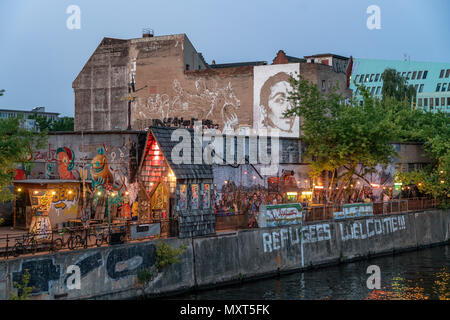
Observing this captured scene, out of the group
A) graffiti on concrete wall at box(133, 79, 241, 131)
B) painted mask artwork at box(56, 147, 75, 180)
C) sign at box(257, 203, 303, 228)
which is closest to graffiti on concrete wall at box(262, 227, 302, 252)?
sign at box(257, 203, 303, 228)

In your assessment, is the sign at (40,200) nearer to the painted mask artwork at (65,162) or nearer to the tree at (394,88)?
the painted mask artwork at (65,162)

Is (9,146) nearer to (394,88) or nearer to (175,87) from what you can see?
(175,87)

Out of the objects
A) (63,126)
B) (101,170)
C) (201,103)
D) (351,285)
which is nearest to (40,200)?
(101,170)

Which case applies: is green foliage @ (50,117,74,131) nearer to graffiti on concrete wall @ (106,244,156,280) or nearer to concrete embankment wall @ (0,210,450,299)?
concrete embankment wall @ (0,210,450,299)

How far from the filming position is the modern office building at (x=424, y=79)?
4751 inches

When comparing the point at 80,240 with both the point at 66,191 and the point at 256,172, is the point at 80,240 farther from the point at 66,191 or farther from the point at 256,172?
the point at 256,172

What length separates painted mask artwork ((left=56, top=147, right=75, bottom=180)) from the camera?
113ft

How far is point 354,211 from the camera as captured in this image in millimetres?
38812

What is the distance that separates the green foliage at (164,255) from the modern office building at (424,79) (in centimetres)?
9587

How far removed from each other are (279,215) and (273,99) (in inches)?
841

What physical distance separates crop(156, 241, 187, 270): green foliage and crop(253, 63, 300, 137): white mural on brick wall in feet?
89.1

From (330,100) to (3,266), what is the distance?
28182mm
